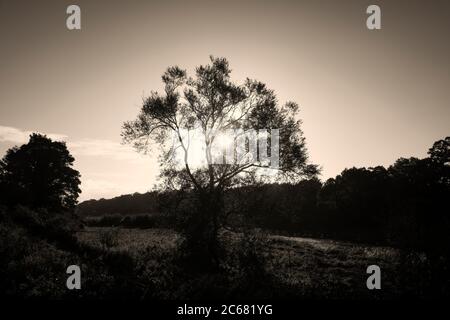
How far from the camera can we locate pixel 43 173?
1923 inches

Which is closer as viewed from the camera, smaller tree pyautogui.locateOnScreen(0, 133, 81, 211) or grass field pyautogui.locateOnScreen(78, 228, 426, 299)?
grass field pyautogui.locateOnScreen(78, 228, 426, 299)

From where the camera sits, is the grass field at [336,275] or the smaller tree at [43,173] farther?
the smaller tree at [43,173]

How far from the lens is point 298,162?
72.2ft

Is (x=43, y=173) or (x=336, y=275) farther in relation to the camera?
(x=43, y=173)

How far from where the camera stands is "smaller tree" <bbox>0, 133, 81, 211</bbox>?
47281 mm

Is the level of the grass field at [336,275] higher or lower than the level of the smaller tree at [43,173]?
lower

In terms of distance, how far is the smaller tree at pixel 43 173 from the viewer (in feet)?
155

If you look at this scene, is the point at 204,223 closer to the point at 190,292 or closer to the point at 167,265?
the point at 167,265

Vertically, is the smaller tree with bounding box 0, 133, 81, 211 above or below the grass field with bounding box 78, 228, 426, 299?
above

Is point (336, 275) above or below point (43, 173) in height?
below

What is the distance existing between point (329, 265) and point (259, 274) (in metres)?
8.49
